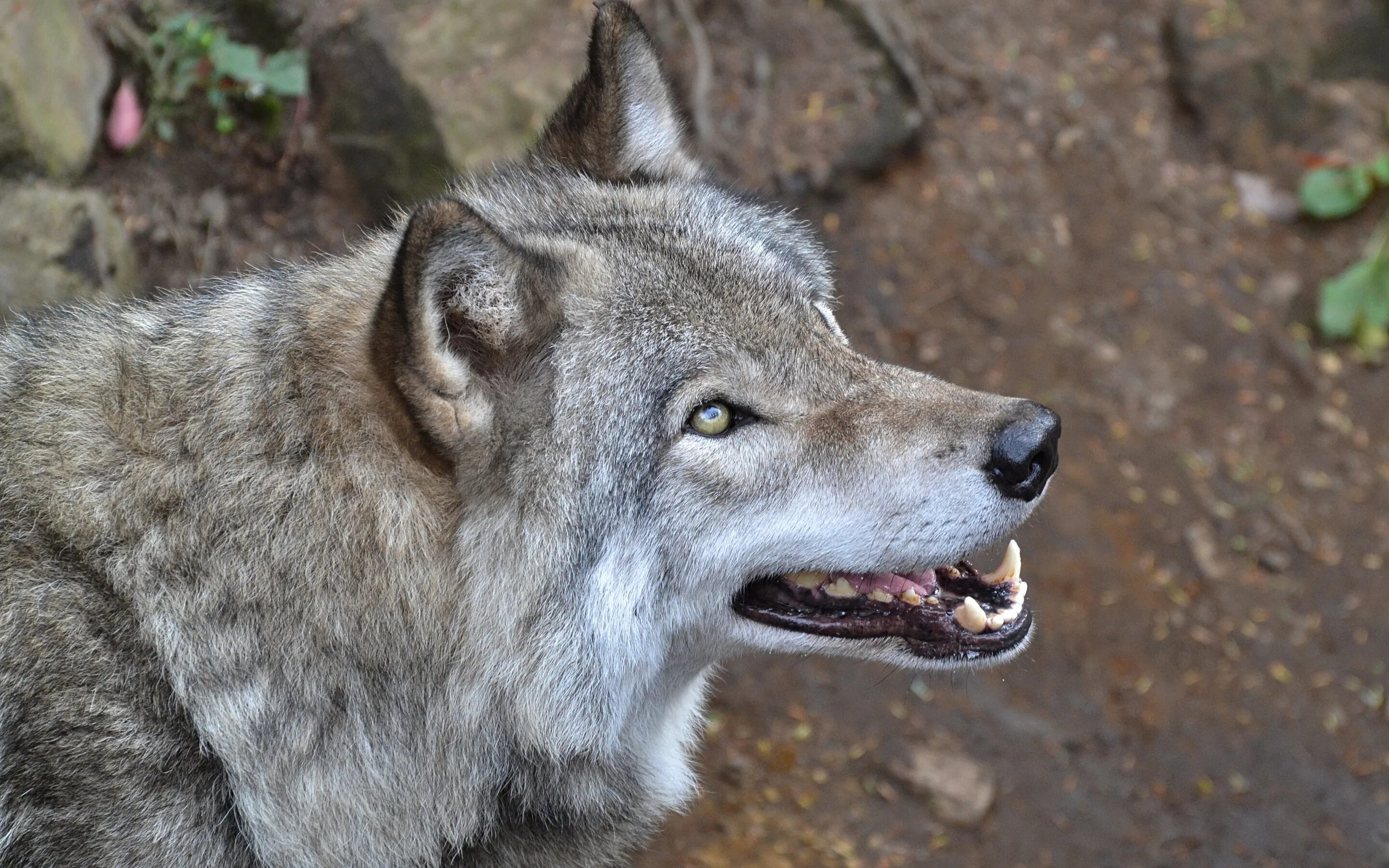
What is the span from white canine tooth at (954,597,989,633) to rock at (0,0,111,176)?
4.13m

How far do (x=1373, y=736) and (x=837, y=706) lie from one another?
8.43ft

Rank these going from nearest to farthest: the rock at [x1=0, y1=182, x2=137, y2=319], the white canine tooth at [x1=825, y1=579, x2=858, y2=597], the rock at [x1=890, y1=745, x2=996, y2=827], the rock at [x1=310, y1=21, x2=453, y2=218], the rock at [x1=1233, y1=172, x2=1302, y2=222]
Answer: the white canine tooth at [x1=825, y1=579, x2=858, y2=597]
the rock at [x1=0, y1=182, x2=137, y2=319]
the rock at [x1=890, y1=745, x2=996, y2=827]
the rock at [x1=310, y1=21, x2=453, y2=218]
the rock at [x1=1233, y1=172, x2=1302, y2=222]

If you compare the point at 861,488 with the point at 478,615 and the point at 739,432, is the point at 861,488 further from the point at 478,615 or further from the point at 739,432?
the point at 478,615

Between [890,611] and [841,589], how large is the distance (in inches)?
5.5

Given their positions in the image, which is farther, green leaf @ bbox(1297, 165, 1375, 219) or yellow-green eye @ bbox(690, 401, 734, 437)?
green leaf @ bbox(1297, 165, 1375, 219)

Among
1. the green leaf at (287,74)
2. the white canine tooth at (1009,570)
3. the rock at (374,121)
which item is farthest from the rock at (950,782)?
the green leaf at (287,74)

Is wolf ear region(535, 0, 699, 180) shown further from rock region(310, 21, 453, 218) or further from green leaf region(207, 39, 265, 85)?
green leaf region(207, 39, 265, 85)

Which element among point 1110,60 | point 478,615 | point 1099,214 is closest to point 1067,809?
point 478,615

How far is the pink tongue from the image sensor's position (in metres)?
3.01

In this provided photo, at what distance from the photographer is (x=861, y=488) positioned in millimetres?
2742

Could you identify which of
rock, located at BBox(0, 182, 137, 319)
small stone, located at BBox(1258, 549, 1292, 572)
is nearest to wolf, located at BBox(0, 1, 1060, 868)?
rock, located at BBox(0, 182, 137, 319)

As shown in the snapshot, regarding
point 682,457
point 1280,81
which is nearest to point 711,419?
point 682,457

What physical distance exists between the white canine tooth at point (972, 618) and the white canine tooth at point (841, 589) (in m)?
0.27

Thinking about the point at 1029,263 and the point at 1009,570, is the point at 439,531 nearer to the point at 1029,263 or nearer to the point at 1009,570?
the point at 1009,570
